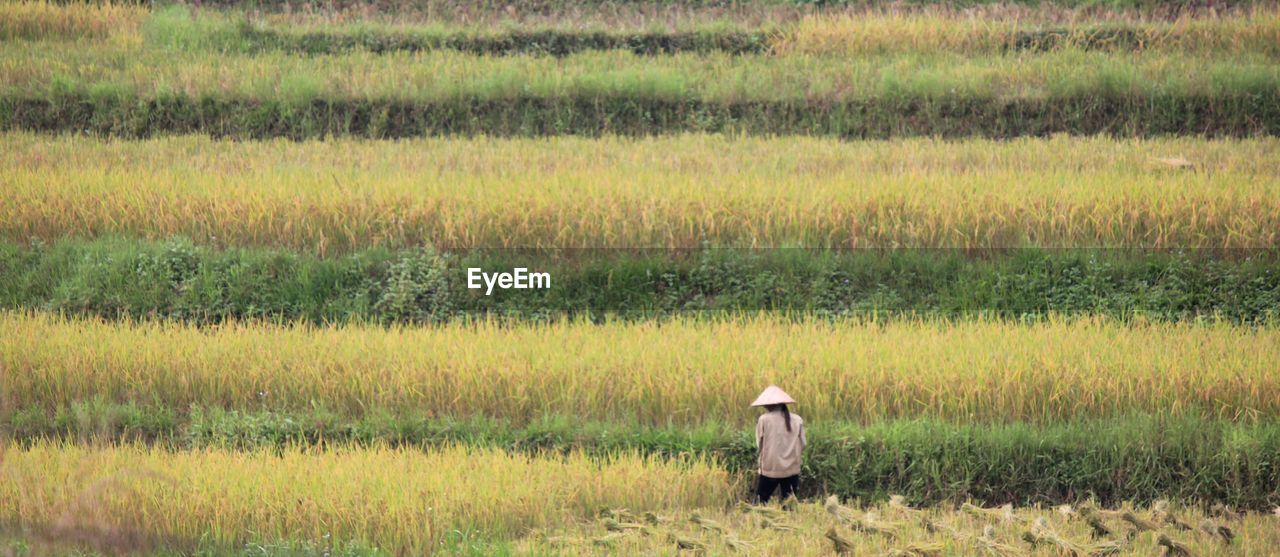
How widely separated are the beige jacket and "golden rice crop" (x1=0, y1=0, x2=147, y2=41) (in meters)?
9.58

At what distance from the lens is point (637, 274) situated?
8359 millimetres

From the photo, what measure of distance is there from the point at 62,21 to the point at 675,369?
9200 millimetres

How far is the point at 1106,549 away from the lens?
468 cm

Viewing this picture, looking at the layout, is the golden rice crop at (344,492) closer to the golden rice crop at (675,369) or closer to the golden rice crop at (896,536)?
the golden rice crop at (896,536)

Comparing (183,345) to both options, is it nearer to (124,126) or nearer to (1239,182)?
(124,126)

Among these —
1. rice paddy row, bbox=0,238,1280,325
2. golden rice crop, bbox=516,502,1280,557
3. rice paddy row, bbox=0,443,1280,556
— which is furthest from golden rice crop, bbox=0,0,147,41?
golden rice crop, bbox=516,502,1280,557

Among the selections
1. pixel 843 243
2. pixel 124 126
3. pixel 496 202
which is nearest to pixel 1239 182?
pixel 843 243

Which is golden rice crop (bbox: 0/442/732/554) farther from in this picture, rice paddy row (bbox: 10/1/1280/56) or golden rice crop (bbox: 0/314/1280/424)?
rice paddy row (bbox: 10/1/1280/56)

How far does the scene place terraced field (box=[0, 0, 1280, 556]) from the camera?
536 cm

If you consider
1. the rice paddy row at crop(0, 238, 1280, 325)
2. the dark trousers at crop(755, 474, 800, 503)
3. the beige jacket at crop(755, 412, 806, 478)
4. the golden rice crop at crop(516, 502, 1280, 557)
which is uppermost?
the rice paddy row at crop(0, 238, 1280, 325)

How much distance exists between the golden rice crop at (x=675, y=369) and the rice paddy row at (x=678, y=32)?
228 inches

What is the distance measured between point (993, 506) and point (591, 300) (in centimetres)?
320
